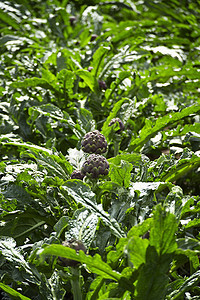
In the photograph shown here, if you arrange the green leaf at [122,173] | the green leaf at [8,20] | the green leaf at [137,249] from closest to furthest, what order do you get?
the green leaf at [137,249]
the green leaf at [122,173]
the green leaf at [8,20]

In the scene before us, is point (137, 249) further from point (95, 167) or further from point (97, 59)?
point (97, 59)

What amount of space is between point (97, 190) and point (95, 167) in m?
0.08

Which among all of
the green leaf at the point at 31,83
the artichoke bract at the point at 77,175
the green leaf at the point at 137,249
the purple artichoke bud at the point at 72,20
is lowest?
the purple artichoke bud at the point at 72,20

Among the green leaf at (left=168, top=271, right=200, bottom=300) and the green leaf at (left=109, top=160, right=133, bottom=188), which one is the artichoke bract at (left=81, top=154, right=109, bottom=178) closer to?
the green leaf at (left=109, top=160, right=133, bottom=188)

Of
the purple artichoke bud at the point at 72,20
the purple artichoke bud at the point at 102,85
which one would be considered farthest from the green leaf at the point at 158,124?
the purple artichoke bud at the point at 72,20

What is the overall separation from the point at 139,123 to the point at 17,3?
215 centimetres

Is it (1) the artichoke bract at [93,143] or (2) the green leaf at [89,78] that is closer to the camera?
(1) the artichoke bract at [93,143]

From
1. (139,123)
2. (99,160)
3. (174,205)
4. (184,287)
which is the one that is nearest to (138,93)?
(139,123)

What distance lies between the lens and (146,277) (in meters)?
0.88

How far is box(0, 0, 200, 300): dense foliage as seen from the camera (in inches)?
35.7

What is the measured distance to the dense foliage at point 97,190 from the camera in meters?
0.91

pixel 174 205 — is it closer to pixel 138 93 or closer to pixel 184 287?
pixel 184 287

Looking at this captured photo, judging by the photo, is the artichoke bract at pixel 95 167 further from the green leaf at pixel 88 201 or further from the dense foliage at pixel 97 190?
the green leaf at pixel 88 201

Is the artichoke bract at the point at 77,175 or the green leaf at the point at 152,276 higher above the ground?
the green leaf at the point at 152,276
